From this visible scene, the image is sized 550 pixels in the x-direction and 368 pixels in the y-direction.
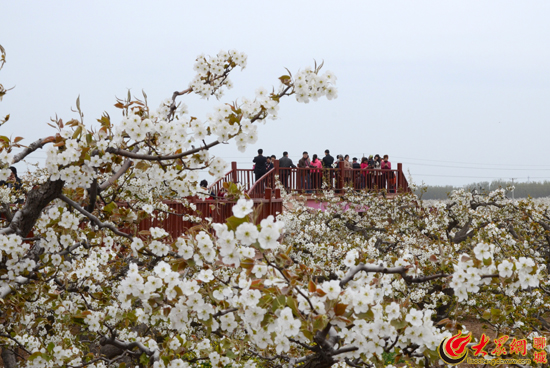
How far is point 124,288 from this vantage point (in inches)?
102

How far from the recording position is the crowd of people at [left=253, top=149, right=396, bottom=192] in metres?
15.8

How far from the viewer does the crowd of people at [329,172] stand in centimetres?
1579

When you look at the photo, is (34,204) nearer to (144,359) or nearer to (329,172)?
(144,359)

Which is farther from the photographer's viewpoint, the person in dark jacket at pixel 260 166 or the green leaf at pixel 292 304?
the person in dark jacket at pixel 260 166

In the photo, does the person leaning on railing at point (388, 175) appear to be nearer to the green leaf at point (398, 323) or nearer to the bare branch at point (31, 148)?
the bare branch at point (31, 148)

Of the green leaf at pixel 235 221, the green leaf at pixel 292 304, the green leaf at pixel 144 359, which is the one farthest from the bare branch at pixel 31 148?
the green leaf at pixel 292 304

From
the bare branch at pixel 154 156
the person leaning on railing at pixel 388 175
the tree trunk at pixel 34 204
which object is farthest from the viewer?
the person leaning on railing at pixel 388 175

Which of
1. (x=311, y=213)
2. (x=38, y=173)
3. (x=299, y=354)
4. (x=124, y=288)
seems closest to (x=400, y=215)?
(x=311, y=213)

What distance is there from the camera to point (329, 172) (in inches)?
628

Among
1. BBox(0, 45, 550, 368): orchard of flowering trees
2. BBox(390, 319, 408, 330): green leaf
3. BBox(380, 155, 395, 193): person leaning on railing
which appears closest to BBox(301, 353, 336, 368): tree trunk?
BBox(0, 45, 550, 368): orchard of flowering trees

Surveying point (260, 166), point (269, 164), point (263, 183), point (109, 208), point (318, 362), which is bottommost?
point (318, 362)

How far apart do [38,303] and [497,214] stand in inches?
397

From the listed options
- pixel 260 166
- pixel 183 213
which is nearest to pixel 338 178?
pixel 260 166

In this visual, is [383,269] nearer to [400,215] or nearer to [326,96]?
[326,96]
